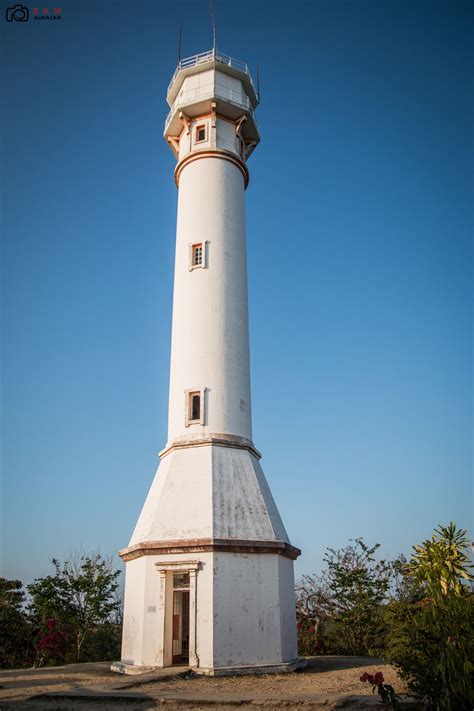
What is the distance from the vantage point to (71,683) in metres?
12.5

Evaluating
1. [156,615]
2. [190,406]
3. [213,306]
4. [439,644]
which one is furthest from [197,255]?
[439,644]

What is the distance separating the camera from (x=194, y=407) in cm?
A: 1700

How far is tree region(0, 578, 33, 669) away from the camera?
18.7 meters

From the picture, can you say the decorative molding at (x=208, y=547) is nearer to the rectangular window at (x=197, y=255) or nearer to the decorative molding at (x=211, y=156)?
the rectangular window at (x=197, y=255)

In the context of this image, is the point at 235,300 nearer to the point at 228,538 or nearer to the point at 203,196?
the point at 203,196

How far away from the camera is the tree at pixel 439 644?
24.0 ft

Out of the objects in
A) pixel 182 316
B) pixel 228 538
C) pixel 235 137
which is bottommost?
pixel 228 538

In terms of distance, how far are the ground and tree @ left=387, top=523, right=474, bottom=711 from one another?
1017 millimetres

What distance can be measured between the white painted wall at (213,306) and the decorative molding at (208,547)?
3.43 meters

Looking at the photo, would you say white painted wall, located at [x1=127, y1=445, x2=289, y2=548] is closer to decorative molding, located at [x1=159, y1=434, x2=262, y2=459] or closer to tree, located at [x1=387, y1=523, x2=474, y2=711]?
decorative molding, located at [x1=159, y1=434, x2=262, y2=459]

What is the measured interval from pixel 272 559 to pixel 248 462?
9.53 ft

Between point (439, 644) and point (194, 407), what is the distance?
33.7ft

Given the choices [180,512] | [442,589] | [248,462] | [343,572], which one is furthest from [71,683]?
[343,572]

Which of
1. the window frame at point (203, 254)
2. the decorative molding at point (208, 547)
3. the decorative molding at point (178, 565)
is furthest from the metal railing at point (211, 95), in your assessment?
the decorative molding at point (178, 565)
